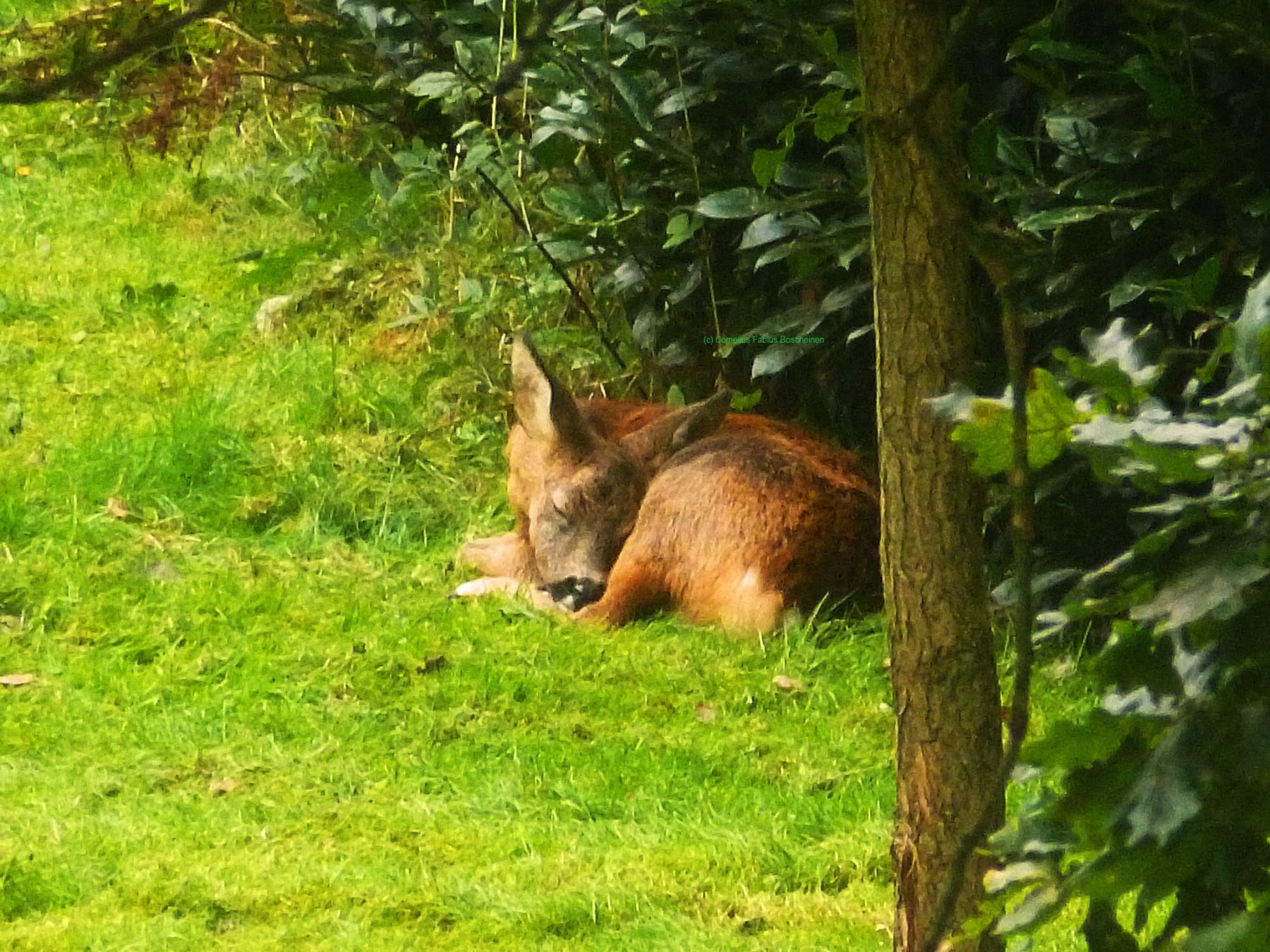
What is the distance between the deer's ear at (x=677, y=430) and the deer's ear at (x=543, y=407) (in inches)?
7.0

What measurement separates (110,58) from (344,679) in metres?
3.31

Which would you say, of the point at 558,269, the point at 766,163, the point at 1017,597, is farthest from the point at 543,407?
the point at 1017,597

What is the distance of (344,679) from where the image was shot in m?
4.86

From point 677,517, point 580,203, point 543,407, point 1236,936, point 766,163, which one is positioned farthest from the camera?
point 580,203

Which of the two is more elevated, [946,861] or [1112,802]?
[1112,802]

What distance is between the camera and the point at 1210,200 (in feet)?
14.6

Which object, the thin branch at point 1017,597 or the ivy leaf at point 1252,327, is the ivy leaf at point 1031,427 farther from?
the ivy leaf at point 1252,327

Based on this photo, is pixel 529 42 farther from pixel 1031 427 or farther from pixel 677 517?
pixel 677 517

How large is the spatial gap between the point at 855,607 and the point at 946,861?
2.92 m

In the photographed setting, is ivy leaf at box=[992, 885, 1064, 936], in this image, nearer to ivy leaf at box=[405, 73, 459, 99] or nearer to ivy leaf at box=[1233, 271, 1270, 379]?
ivy leaf at box=[1233, 271, 1270, 379]

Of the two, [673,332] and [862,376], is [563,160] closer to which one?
[673,332]

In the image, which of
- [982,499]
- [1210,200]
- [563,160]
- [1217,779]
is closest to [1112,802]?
[1217,779]

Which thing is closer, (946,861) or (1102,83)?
(946,861)

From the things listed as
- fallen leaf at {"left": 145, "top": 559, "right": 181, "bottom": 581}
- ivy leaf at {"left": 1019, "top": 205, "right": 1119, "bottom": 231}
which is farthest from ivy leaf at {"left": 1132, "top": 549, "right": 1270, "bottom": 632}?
fallen leaf at {"left": 145, "top": 559, "right": 181, "bottom": 581}
